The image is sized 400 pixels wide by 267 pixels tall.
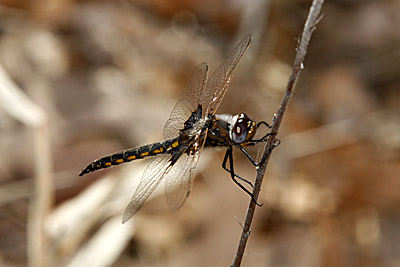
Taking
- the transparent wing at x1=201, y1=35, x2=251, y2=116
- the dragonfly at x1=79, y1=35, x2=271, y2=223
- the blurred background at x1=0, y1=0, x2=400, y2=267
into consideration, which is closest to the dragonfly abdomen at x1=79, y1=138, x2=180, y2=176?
the dragonfly at x1=79, y1=35, x2=271, y2=223

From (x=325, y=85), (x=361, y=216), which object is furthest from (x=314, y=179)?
(x=325, y=85)

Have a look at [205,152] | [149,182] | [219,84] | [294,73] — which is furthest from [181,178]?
[294,73]

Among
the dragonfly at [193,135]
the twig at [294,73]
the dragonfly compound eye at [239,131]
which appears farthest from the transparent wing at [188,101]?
the twig at [294,73]

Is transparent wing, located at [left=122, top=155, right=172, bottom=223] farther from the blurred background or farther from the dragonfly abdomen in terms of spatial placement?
the blurred background

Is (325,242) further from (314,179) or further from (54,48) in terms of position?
(54,48)

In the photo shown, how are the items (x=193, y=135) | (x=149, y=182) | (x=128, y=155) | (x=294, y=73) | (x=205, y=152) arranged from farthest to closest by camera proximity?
1. (x=205, y=152)
2. (x=128, y=155)
3. (x=193, y=135)
4. (x=149, y=182)
5. (x=294, y=73)

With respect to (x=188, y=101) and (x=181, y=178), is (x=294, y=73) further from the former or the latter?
(x=188, y=101)

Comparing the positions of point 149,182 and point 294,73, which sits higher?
point 149,182
